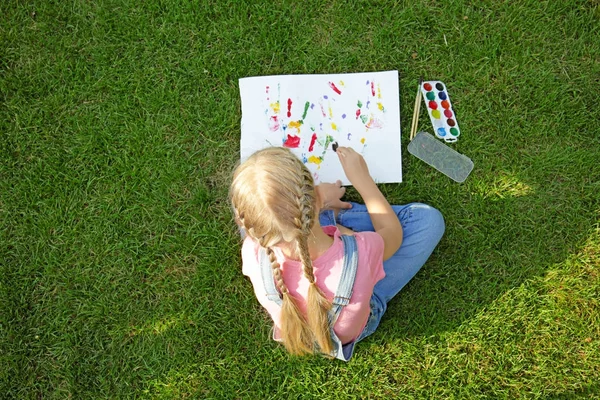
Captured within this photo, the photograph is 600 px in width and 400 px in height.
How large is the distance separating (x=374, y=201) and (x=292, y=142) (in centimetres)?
47

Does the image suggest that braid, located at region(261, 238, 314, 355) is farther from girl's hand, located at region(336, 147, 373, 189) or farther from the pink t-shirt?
girl's hand, located at region(336, 147, 373, 189)

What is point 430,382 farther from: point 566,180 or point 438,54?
point 438,54

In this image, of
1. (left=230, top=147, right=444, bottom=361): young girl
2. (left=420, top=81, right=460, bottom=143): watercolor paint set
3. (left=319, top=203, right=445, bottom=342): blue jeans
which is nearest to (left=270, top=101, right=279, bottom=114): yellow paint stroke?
(left=230, top=147, right=444, bottom=361): young girl

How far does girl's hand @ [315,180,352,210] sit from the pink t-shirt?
0.29 m

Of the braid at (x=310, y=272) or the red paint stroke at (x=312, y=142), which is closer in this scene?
the braid at (x=310, y=272)

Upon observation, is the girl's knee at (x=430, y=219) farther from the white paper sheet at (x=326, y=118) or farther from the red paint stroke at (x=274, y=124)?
the red paint stroke at (x=274, y=124)

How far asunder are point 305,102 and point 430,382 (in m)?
1.31

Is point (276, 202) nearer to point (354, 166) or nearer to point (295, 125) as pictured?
point (354, 166)

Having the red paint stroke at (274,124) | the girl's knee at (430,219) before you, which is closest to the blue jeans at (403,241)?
the girl's knee at (430,219)

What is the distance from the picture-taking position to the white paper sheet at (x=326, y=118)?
2.05 m

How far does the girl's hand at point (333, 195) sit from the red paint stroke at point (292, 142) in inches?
8.3

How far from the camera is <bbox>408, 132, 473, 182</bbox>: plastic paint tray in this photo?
207 cm

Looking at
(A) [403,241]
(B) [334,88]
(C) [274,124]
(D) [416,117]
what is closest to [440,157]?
(D) [416,117]

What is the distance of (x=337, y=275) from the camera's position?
147cm
